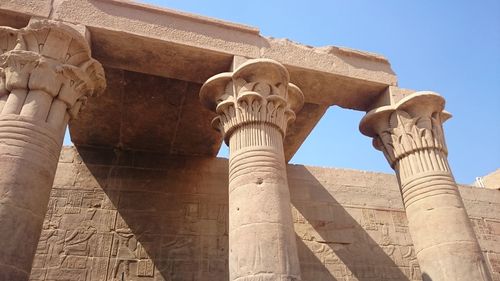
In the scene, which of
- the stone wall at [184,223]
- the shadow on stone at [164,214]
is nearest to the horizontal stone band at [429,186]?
the stone wall at [184,223]

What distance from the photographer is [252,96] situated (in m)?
5.96

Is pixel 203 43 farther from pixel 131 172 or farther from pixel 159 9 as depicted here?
pixel 131 172

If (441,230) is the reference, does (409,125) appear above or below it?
above

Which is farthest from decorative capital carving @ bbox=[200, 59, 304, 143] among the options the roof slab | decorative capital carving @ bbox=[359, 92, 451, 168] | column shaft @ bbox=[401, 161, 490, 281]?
column shaft @ bbox=[401, 161, 490, 281]

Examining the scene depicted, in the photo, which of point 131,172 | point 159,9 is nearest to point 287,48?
point 159,9

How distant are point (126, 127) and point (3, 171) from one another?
171 inches

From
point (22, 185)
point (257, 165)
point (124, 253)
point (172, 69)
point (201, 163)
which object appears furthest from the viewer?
point (201, 163)

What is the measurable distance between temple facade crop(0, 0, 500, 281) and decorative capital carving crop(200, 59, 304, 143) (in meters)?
0.02

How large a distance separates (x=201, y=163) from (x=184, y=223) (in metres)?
1.40

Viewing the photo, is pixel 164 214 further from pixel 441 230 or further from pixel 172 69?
pixel 441 230

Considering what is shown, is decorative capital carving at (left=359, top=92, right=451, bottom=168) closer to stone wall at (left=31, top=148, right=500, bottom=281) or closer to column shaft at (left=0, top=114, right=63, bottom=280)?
stone wall at (left=31, top=148, right=500, bottom=281)

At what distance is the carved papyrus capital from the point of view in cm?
501

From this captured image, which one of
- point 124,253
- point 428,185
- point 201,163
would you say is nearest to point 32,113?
point 124,253

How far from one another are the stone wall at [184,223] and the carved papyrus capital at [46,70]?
3.20m
